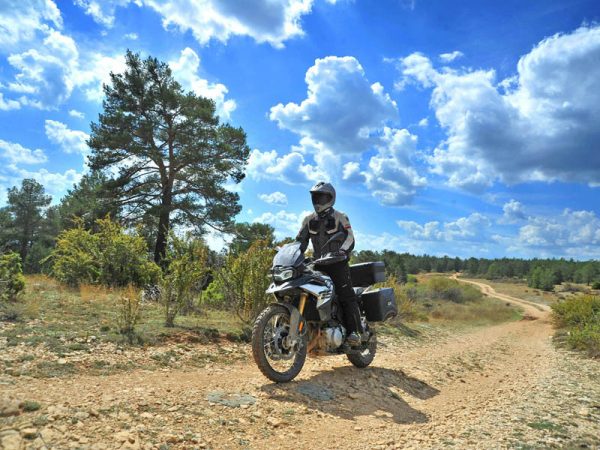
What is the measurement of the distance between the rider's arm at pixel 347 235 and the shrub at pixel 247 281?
3631 millimetres

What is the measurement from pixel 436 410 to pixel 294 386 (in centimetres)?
191

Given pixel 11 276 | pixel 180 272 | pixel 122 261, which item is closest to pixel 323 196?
pixel 180 272

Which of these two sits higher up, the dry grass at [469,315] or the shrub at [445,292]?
the shrub at [445,292]

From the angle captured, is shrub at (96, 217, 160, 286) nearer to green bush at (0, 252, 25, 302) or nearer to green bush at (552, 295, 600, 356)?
green bush at (0, 252, 25, 302)

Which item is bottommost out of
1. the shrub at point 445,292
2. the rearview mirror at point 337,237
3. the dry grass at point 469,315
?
the dry grass at point 469,315

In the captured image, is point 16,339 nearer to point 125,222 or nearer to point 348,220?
point 348,220

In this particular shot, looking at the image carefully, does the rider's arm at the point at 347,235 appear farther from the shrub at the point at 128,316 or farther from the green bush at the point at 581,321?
the green bush at the point at 581,321

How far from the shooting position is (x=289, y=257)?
5703 mm

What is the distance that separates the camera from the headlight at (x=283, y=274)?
5.59 metres

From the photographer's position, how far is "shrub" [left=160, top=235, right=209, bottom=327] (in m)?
8.99

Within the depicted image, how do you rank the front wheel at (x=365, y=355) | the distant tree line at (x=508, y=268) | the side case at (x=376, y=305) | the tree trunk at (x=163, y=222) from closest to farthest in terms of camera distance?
the front wheel at (x=365, y=355), the side case at (x=376, y=305), the tree trunk at (x=163, y=222), the distant tree line at (x=508, y=268)

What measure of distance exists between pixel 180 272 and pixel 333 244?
163 inches

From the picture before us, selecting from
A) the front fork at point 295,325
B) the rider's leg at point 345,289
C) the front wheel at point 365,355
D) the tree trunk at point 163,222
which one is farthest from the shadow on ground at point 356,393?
the tree trunk at point 163,222

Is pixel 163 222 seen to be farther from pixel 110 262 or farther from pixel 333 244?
pixel 333 244
